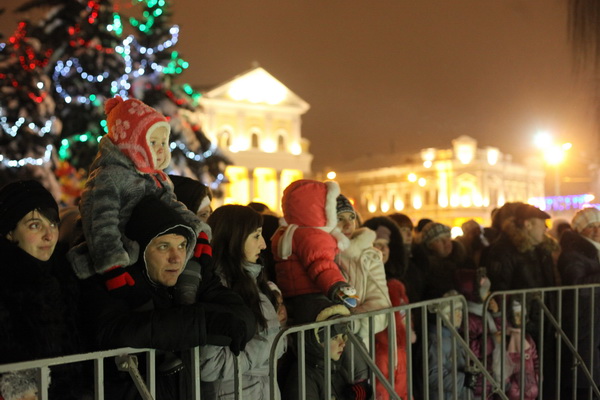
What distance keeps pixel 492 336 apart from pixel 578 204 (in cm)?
3856

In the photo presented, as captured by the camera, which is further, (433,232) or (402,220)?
(402,220)

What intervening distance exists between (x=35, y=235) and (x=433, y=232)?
15.2 feet

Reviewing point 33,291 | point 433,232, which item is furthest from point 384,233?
point 33,291

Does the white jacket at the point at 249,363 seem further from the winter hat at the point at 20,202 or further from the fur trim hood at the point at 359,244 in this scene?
the fur trim hood at the point at 359,244

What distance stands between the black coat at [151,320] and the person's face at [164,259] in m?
0.05

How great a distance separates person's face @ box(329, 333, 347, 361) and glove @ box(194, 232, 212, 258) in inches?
43.3

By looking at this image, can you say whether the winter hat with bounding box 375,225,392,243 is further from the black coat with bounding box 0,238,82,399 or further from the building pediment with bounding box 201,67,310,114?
the building pediment with bounding box 201,67,310,114

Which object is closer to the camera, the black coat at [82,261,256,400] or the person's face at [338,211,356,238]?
the black coat at [82,261,256,400]

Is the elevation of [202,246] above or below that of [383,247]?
above

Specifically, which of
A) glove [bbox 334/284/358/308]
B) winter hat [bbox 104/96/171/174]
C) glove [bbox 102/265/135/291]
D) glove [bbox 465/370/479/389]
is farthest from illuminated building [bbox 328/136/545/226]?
glove [bbox 102/265/135/291]

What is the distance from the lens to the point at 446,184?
3260 inches

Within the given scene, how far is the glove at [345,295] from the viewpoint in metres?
4.62

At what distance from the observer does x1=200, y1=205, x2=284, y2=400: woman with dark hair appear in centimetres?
371

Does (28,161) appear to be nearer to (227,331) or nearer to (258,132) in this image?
(227,331)
